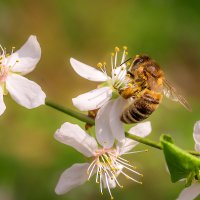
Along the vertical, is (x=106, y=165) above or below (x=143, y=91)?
below

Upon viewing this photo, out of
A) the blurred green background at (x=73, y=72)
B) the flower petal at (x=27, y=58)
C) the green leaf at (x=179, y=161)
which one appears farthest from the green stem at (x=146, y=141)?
the blurred green background at (x=73, y=72)

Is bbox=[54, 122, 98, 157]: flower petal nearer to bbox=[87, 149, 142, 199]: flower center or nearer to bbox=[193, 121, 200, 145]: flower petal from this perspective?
bbox=[87, 149, 142, 199]: flower center

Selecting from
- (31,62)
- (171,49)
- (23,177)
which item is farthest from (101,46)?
(31,62)

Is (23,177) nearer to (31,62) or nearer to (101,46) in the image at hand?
(101,46)

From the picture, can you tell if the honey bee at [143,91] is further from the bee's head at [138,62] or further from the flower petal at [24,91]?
the flower petal at [24,91]

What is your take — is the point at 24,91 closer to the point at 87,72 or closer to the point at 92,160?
the point at 87,72

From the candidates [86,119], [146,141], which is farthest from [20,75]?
[146,141]
